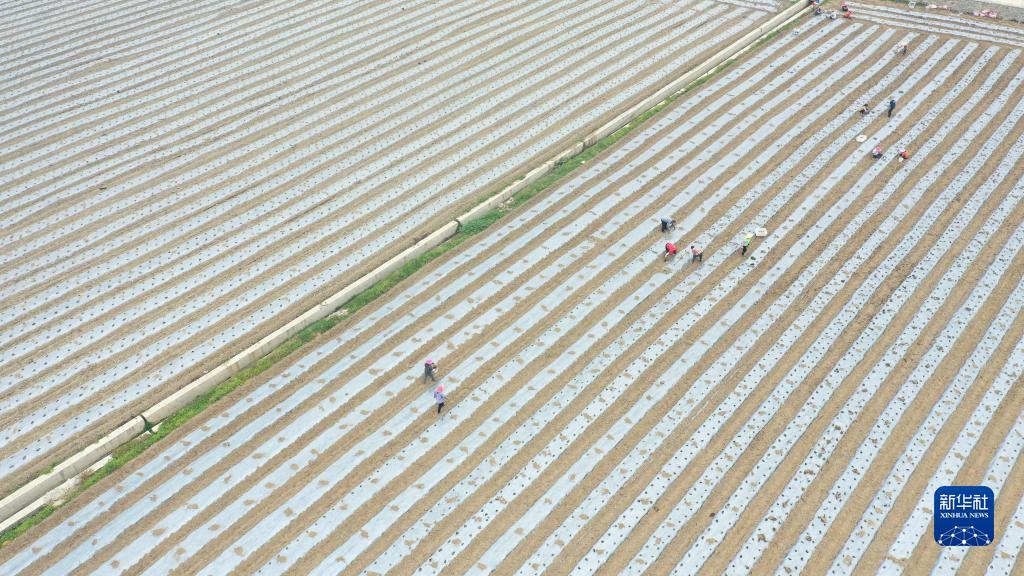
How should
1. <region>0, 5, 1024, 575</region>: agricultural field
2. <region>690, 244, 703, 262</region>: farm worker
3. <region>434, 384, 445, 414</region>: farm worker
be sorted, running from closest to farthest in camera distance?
<region>0, 5, 1024, 575</region>: agricultural field
<region>434, 384, 445, 414</region>: farm worker
<region>690, 244, 703, 262</region>: farm worker

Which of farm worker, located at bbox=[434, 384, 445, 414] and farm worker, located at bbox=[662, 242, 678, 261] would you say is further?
farm worker, located at bbox=[662, 242, 678, 261]

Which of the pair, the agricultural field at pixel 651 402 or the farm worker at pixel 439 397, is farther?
the farm worker at pixel 439 397

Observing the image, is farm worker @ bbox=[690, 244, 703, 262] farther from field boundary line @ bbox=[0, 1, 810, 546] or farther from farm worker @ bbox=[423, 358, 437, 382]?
farm worker @ bbox=[423, 358, 437, 382]

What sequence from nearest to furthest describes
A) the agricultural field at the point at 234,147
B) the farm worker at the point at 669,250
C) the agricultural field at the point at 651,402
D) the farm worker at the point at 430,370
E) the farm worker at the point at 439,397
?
1. the agricultural field at the point at 651,402
2. the farm worker at the point at 439,397
3. the farm worker at the point at 430,370
4. the agricultural field at the point at 234,147
5. the farm worker at the point at 669,250

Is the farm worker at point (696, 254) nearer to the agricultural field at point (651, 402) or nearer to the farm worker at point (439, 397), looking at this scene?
the agricultural field at point (651, 402)

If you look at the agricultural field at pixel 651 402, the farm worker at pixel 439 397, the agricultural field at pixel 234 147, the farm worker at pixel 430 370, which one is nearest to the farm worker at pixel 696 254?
the agricultural field at pixel 651 402

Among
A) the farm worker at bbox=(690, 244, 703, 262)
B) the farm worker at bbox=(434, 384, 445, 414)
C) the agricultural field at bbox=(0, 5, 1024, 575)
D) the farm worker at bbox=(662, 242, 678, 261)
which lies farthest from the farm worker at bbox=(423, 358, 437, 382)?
the farm worker at bbox=(690, 244, 703, 262)

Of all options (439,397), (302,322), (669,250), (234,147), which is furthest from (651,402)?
(234,147)
